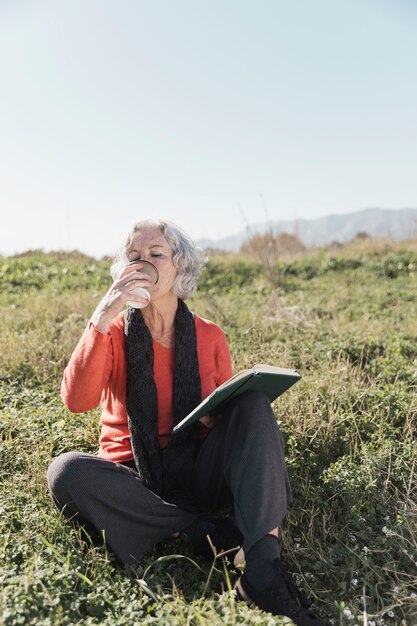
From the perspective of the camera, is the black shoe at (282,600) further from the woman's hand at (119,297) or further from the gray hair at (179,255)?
the gray hair at (179,255)

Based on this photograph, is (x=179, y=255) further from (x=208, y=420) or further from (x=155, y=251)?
(x=208, y=420)

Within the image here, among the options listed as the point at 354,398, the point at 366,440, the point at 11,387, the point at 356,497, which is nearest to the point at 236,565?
the point at 356,497

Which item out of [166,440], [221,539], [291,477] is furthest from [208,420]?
[291,477]

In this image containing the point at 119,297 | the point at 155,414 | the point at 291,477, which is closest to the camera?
the point at 119,297

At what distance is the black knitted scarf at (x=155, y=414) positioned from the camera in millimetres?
2861

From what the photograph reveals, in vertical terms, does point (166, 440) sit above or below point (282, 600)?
above

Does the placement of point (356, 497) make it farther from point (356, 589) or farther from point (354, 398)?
point (354, 398)

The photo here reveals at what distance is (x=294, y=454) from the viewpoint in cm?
347

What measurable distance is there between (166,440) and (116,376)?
420mm

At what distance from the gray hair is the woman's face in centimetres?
2

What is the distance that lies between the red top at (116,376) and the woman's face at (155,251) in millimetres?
296

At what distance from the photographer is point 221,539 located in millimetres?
2762

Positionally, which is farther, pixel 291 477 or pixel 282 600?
pixel 291 477

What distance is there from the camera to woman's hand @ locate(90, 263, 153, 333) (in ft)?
8.82
